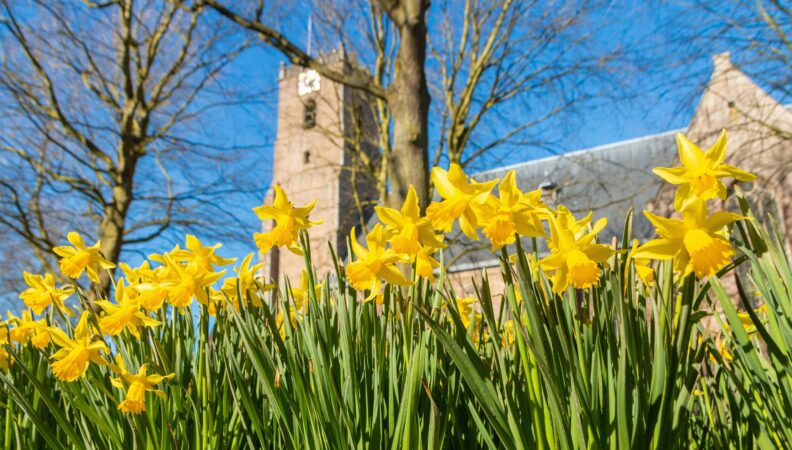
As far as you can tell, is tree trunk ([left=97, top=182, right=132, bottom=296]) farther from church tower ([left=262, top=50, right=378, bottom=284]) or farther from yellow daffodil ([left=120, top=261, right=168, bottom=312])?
church tower ([left=262, top=50, right=378, bottom=284])

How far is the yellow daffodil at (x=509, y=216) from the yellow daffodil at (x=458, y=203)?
2 cm

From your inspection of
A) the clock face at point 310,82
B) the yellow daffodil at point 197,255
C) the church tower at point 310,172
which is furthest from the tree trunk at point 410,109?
the church tower at point 310,172

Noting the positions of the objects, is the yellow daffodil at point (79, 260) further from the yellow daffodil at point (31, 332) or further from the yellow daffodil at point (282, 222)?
the yellow daffodil at point (282, 222)

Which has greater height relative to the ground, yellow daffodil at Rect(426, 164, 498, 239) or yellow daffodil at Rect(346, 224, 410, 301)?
yellow daffodil at Rect(426, 164, 498, 239)

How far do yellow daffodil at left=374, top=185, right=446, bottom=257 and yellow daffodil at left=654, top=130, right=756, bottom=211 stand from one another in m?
0.41

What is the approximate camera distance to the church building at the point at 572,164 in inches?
384

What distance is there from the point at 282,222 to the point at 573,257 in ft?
2.12

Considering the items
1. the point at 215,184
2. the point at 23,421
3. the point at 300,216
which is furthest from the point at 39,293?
the point at 215,184

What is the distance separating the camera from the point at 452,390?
1.10 meters

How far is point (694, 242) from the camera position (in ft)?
2.45

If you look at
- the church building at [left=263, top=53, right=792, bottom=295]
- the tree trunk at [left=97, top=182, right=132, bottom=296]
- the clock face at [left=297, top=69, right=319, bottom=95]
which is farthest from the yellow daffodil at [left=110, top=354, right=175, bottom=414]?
the tree trunk at [left=97, top=182, right=132, bottom=296]

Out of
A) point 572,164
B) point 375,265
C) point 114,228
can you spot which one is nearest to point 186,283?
point 375,265

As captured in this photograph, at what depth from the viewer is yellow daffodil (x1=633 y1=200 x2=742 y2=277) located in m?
0.74

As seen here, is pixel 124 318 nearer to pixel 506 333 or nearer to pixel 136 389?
pixel 136 389
